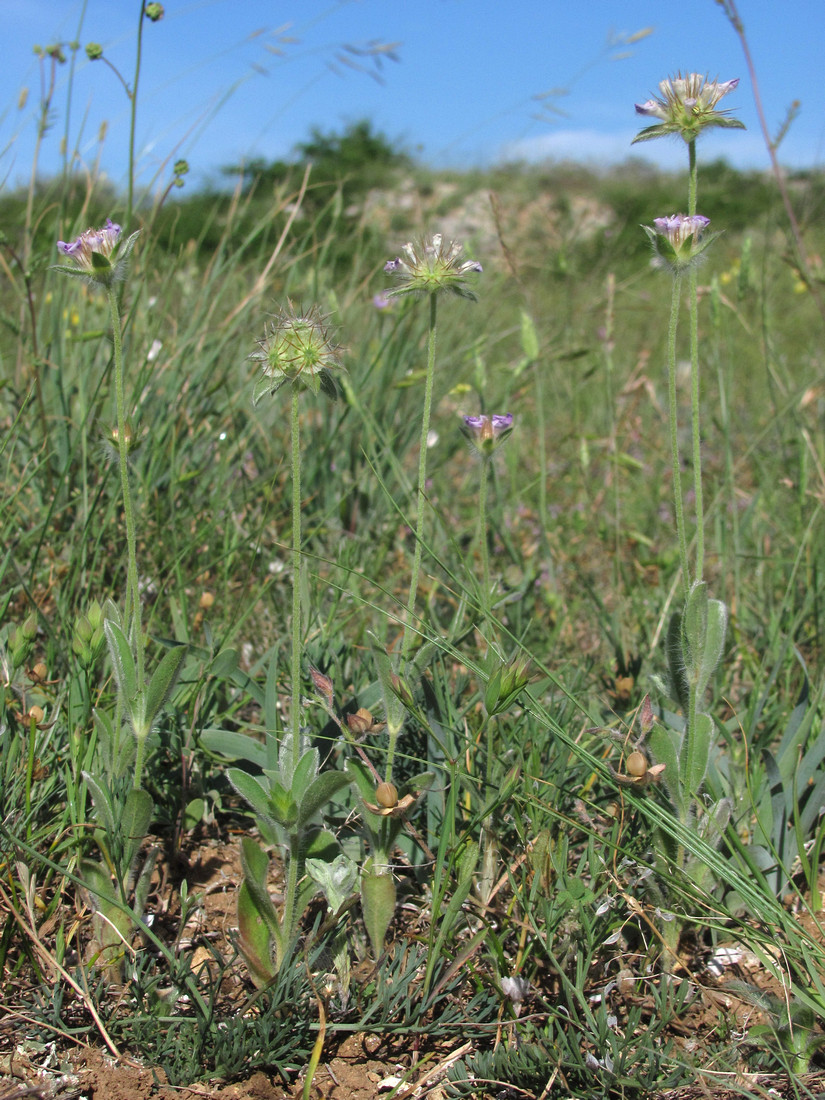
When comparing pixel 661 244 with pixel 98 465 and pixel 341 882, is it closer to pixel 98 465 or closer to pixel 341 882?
pixel 341 882

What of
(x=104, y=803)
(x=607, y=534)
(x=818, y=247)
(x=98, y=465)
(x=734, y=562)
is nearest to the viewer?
(x=104, y=803)

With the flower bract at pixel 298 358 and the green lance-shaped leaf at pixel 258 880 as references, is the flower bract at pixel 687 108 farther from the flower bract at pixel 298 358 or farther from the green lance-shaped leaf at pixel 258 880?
the green lance-shaped leaf at pixel 258 880

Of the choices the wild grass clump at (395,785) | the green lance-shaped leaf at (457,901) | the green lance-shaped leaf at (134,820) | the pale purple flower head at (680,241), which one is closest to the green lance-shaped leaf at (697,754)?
the wild grass clump at (395,785)

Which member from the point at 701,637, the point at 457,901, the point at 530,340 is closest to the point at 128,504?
the point at 457,901

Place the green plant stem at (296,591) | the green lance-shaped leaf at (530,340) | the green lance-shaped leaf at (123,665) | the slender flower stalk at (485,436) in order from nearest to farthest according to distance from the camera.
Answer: the green plant stem at (296,591) < the green lance-shaped leaf at (123,665) < the slender flower stalk at (485,436) < the green lance-shaped leaf at (530,340)

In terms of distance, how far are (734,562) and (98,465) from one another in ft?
5.28

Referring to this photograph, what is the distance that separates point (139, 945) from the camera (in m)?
1.20

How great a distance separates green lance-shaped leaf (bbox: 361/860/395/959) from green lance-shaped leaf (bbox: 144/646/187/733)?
1.19 feet

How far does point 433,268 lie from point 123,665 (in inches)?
27.6

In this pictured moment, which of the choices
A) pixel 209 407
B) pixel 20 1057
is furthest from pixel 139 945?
pixel 209 407

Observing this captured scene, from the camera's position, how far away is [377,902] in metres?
1.14

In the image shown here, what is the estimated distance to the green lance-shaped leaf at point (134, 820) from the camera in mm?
1112

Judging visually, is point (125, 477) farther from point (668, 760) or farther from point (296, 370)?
point (668, 760)

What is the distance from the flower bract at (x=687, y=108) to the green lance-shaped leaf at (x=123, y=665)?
3.32 feet
